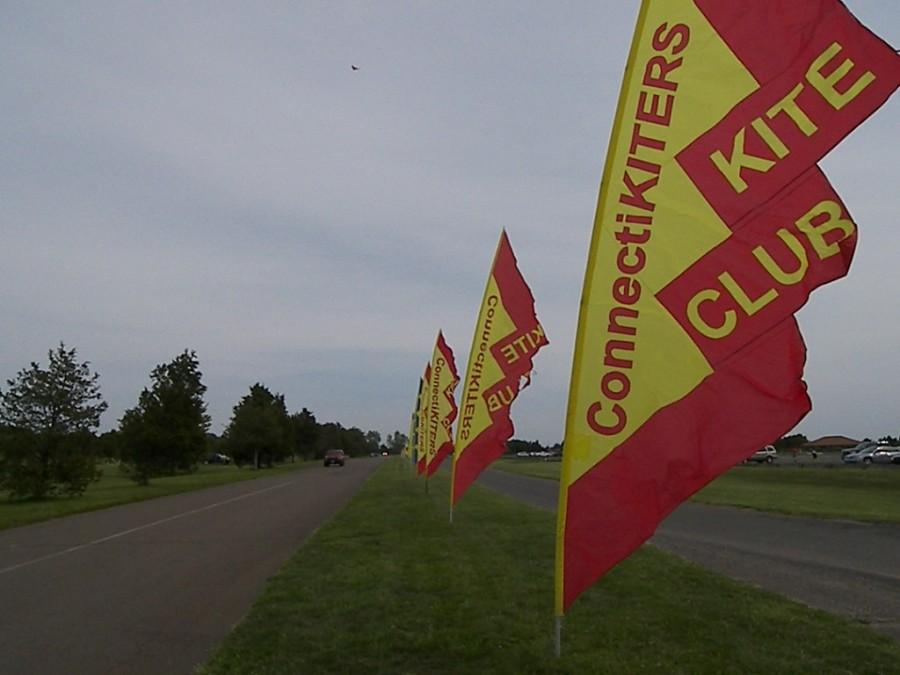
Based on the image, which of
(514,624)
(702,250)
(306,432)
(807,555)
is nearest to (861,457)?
(807,555)

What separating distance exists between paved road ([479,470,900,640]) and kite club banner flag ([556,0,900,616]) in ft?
12.7

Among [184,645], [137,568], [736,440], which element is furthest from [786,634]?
[137,568]

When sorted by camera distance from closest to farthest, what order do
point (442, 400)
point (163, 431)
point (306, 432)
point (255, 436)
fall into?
point (442, 400) → point (163, 431) → point (255, 436) → point (306, 432)

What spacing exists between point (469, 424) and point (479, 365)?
0.95 metres

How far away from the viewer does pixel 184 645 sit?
7.86m

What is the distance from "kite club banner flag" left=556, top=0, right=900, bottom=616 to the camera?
470cm

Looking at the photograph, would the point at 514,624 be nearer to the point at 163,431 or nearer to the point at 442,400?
the point at 442,400

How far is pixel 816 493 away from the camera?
31.7 meters

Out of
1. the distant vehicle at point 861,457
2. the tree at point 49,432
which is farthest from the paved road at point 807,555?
the distant vehicle at point 861,457

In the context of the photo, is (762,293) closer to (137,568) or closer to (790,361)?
(790,361)

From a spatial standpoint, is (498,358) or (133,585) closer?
(133,585)

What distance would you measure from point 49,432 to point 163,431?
35.8 feet

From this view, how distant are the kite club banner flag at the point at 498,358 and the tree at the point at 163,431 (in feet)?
106

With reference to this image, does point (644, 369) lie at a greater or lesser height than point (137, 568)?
greater
